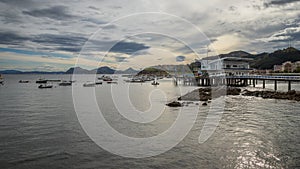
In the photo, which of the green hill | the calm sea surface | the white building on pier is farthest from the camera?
the green hill

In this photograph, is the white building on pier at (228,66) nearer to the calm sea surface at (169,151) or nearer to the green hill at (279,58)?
the calm sea surface at (169,151)

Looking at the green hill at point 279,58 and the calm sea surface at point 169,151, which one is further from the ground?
the green hill at point 279,58

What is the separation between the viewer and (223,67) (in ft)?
226

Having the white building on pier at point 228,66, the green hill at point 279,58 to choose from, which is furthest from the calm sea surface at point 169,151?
the green hill at point 279,58

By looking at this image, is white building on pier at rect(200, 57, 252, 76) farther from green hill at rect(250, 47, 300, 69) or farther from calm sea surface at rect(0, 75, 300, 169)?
green hill at rect(250, 47, 300, 69)

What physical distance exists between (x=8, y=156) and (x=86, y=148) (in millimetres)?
3863

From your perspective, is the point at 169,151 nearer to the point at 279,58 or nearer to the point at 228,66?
the point at 228,66

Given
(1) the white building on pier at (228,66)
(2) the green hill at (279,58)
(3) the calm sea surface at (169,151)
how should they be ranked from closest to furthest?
1. (3) the calm sea surface at (169,151)
2. (1) the white building on pier at (228,66)
3. (2) the green hill at (279,58)

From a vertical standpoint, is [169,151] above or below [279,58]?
below

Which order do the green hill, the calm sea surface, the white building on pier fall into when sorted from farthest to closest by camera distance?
the green hill < the white building on pier < the calm sea surface

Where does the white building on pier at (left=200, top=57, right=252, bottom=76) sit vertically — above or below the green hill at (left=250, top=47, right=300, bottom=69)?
below

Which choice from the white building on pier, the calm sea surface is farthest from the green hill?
the calm sea surface

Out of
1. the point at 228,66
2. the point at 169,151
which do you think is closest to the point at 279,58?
the point at 228,66

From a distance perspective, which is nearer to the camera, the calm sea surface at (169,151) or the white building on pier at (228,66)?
the calm sea surface at (169,151)
